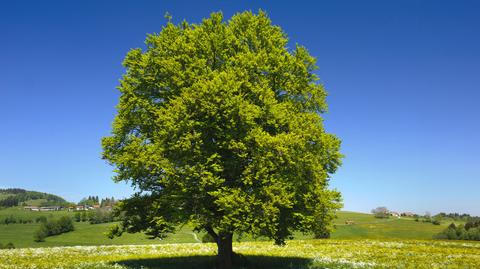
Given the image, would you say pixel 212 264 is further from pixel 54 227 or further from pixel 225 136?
pixel 54 227

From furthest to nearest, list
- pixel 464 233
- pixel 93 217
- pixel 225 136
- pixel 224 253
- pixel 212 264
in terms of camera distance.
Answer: pixel 93 217 < pixel 464 233 < pixel 212 264 < pixel 224 253 < pixel 225 136

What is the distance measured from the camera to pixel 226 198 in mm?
23172

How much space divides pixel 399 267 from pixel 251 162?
40.6 feet

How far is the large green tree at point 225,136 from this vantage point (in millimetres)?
24297

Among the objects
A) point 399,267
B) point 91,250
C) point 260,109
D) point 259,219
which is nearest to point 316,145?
point 260,109

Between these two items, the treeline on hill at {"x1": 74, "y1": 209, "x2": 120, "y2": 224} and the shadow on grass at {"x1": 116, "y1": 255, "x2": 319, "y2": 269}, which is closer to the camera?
the shadow on grass at {"x1": 116, "y1": 255, "x2": 319, "y2": 269}

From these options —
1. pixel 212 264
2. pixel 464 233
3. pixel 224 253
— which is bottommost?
pixel 464 233

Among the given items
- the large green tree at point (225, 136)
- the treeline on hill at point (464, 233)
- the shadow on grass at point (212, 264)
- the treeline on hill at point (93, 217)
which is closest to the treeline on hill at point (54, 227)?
the treeline on hill at point (93, 217)

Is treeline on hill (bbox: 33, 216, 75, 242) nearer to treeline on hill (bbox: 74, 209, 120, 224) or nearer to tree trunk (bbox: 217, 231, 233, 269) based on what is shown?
treeline on hill (bbox: 74, 209, 120, 224)

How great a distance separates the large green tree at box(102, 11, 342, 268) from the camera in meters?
24.3

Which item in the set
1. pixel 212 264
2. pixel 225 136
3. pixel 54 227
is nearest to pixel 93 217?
pixel 54 227

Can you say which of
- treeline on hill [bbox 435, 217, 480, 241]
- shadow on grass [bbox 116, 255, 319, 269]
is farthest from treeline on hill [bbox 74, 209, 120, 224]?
shadow on grass [bbox 116, 255, 319, 269]

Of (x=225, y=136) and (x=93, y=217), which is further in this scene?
(x=93, y=217)

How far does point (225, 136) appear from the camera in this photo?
83.1 feet
